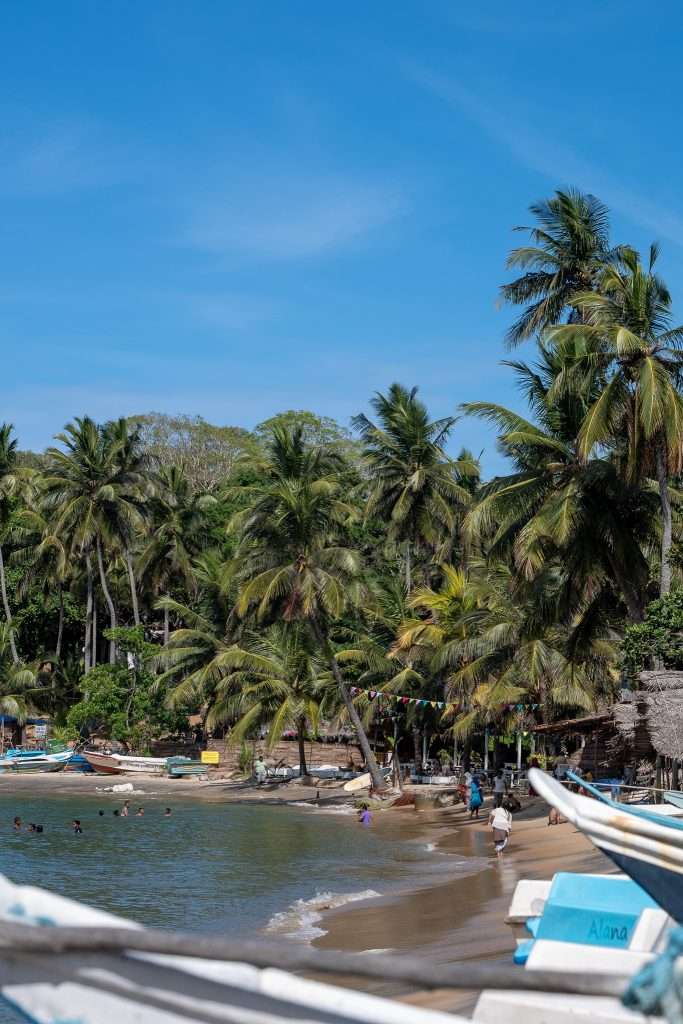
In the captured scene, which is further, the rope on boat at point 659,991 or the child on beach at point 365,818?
the child on beach at point 365,818

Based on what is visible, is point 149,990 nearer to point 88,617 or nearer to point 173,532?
point 173,532

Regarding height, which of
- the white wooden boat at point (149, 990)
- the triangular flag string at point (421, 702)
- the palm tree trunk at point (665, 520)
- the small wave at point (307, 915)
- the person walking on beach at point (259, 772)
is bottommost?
the small wave at point (307, 915)

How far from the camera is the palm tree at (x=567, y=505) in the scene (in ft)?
81.8

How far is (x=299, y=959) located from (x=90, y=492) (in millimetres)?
49590

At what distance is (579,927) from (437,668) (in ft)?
83.4

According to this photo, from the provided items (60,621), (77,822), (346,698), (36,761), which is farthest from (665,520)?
(60,621)

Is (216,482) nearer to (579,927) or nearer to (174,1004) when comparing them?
(579,927)

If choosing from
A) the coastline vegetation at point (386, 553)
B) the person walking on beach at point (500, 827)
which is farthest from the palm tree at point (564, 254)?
the person walking on beach at point (500, 827)

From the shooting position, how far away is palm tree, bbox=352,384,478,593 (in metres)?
41.2

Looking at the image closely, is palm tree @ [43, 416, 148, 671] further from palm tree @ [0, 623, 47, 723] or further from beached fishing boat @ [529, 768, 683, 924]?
beached fishing boat @ [529, 768, 683, 924]

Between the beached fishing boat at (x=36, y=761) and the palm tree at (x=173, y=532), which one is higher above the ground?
the palm tree at (x=173, y=532)

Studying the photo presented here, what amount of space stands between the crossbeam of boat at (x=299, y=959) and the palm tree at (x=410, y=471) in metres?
38.3

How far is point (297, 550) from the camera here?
35531 millimetres

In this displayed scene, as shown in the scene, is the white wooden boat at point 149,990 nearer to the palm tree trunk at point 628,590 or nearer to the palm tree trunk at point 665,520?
the palm tree trunk at point 665,520
